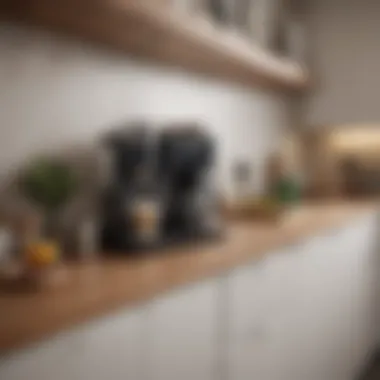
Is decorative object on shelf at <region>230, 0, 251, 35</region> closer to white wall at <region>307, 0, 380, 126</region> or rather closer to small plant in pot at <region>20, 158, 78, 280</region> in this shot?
white wall at <region>307, 0, 380, 126</region>

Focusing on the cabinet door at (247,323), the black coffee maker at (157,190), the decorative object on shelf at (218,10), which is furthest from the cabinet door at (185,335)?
the decorative object on shelf at (218,10)

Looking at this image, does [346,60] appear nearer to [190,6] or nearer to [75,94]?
[190,6]

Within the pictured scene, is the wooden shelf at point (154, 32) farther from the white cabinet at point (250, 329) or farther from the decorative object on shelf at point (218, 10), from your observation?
the white cabinet at point (250, 329)

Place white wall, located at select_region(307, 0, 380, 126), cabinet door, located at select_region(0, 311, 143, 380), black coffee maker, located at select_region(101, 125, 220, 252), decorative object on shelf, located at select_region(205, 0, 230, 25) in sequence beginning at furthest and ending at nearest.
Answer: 1. white wall, located at select_region(307, 0, 380, 126)
2. decorative object on shelf, located at select_region(205, 0, 230, 25)
3. black coffee maker, located at select_region(101, 125, 220, 252)
4. cabinet door, located at select_region(0, 311, 143, 380)

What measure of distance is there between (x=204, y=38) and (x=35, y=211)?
83cm

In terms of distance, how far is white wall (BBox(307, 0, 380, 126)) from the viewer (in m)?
4.31

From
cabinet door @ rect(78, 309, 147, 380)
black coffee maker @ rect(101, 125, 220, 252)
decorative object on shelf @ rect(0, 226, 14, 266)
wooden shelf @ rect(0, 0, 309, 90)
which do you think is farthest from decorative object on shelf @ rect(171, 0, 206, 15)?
cabinet door @ rect(78, 309, 147, 380)

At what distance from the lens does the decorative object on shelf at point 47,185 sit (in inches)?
79.8

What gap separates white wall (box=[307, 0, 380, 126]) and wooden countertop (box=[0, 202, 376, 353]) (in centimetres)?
172

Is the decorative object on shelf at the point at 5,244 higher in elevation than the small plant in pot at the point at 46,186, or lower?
lower

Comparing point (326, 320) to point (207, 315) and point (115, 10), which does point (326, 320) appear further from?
point (115, 10)

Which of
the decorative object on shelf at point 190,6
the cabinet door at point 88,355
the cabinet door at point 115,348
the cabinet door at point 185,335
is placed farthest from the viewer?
the decorative object on shelf at point 190,6

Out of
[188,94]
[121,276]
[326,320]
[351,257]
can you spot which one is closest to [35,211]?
[121,276]

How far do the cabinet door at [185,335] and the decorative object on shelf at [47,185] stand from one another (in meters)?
0.48
